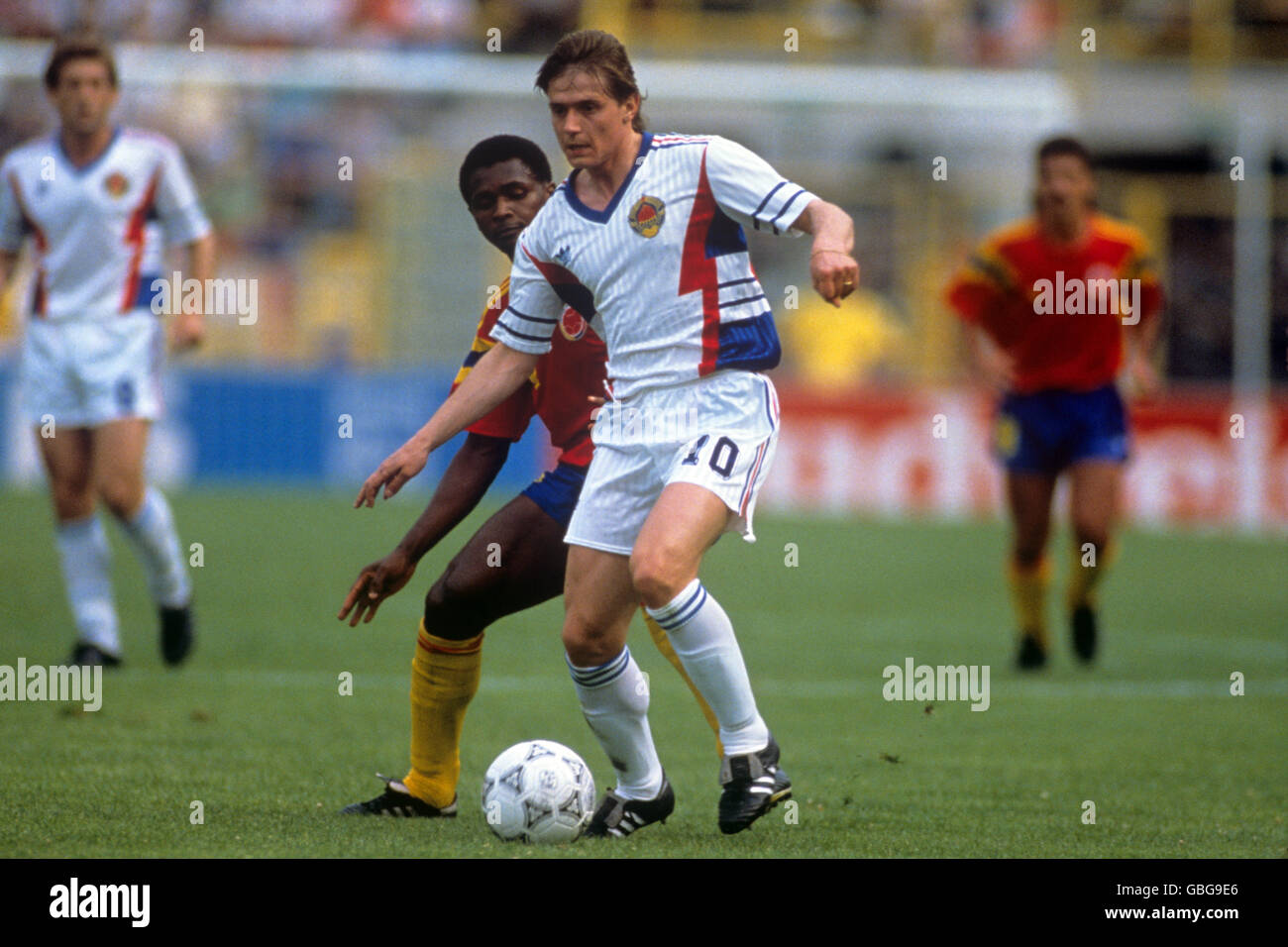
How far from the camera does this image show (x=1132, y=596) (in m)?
12.8

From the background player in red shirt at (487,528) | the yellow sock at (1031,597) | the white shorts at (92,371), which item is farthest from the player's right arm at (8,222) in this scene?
the yellow sock at (1031,597)

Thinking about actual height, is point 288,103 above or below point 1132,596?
above

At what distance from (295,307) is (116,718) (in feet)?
46.2

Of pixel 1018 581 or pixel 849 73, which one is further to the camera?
pixel 849 73

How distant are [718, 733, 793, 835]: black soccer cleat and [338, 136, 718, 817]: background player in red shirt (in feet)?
1.29

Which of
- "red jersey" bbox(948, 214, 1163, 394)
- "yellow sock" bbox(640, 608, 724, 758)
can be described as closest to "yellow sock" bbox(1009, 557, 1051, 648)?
"red jersey" bbox(948, 214, 1163, 394)

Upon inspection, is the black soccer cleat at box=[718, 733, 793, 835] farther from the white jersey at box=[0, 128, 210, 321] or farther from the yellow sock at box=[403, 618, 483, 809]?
the white jersey at box=[0, 128, 210, 321]

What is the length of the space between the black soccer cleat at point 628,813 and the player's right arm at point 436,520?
83 cm

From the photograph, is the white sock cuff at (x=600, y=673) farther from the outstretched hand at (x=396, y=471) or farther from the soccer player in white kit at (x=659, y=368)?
the outstretched hand at (x=396, y=471)

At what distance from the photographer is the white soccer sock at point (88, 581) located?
824 centimetres

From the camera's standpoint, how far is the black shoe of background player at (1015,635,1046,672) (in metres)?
9.39

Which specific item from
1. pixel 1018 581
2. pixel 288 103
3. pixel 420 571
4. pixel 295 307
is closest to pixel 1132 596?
pixel 1018 581

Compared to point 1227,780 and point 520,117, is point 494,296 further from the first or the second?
point 520,117

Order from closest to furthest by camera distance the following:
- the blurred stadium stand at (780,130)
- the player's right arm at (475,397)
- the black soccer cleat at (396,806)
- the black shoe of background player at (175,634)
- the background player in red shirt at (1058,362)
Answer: the player's right arm at (475,397)
the black soccer cleat at (396,806)
the black shoe of background player at (175,634)
the background player in red shirt at (1058,362)
the blurred stadium stand at (780,130)
